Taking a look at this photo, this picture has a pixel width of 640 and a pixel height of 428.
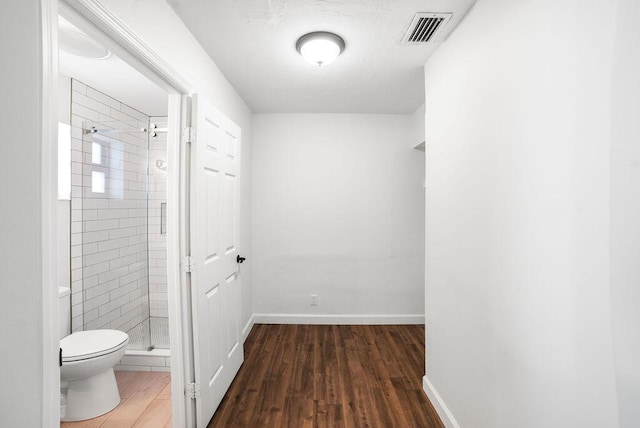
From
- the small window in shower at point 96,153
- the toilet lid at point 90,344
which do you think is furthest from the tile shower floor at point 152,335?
the small window in shower at point 96,153

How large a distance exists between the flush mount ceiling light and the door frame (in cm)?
77

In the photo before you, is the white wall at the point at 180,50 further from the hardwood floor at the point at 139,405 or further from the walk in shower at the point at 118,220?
the hardwood floor at the point at 139,405

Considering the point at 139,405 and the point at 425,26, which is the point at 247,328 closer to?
the point at 139,405

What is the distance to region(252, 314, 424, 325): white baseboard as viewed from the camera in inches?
139

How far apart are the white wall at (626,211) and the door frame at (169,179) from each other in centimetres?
159

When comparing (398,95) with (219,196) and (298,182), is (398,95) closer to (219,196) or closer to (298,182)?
(298,182)

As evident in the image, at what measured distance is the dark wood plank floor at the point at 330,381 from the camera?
1943 mm

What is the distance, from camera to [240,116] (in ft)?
9.90

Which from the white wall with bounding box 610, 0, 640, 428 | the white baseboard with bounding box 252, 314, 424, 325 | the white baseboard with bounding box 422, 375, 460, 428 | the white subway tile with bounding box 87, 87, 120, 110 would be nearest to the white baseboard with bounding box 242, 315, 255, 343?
the white baseboard with bounding box 252, 314, 424, 325

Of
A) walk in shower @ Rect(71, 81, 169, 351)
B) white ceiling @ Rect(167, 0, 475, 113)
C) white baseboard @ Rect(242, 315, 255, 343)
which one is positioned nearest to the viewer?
white ceiling @ Rect(167, 0, 475, 113)

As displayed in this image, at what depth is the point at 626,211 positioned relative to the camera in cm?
79

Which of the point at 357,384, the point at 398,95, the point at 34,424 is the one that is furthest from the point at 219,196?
the point at 398,95

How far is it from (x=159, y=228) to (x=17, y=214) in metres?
2.60

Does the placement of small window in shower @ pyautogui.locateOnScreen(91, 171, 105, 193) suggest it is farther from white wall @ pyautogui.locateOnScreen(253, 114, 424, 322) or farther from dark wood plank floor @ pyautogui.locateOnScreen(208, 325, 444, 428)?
dark wood plank floor @ pyautogui.locateOnScreen(208, 325, 444, 428)
